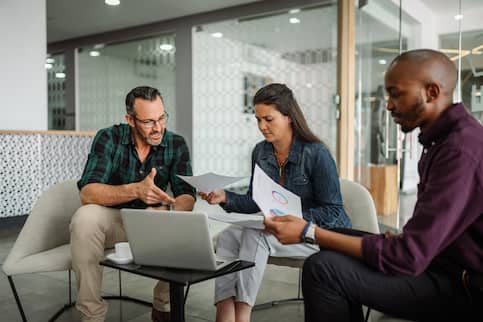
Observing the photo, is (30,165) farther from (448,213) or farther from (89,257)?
(448,213)

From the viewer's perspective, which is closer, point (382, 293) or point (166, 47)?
point (382, 293)

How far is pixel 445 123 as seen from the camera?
44.3 inches

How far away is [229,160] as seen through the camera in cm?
654

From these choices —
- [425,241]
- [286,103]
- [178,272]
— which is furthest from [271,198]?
[286,103]

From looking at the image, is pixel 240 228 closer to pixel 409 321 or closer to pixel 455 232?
pixel 409 321

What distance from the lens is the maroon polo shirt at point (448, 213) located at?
40.6 inches

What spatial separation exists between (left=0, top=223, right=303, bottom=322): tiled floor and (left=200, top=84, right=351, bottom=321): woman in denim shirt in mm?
620

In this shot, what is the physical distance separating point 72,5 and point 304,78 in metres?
3.32

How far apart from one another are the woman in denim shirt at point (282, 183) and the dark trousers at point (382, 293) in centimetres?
53

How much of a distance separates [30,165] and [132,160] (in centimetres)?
264

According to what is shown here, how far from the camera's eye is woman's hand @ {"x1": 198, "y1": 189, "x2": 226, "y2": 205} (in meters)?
1.93

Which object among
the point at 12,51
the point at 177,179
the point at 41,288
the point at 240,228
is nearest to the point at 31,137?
the point at 12,51

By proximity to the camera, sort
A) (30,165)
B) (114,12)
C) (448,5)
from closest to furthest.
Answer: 1. (448,5)
2. (30,165)
3. (114,12)

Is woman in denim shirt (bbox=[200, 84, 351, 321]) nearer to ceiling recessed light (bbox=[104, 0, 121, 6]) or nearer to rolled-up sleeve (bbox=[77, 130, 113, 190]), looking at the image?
rolled-up sleeve (bbox=[77, 130, 113, 190])
